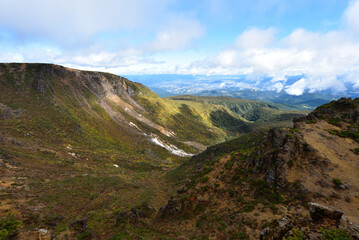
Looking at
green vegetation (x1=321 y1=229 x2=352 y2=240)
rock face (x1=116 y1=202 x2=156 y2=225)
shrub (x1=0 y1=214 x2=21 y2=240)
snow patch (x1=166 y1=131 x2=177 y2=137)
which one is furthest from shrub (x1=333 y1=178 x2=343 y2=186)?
snow patch (x1=166 y1=131 x2=177 y2=137)

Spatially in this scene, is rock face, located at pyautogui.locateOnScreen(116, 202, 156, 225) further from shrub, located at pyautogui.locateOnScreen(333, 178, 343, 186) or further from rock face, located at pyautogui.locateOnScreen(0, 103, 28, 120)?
rock face, located at pyautogui.locateOnScreen(0, 103, 28, 120)

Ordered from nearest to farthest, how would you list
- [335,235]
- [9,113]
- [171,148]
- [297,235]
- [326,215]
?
1. [335,235]
2. [297,235]
3. [326,215]
4. [9,113]
5. [171,148]

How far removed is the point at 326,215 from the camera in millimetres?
10898

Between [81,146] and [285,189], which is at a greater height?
[285,189]

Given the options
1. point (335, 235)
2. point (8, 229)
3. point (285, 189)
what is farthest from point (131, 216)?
point (335, 235)

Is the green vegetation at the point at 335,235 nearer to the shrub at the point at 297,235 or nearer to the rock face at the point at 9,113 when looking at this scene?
the shrub at the point at 297,235

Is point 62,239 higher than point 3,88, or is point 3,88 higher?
point 3,88

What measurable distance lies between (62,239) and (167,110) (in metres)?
174

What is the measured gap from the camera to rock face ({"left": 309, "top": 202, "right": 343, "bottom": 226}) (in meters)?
10.6

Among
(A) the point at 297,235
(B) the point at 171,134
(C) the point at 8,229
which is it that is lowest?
(B) the point at 171,134

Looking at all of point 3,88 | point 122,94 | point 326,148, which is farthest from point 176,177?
point 122,94

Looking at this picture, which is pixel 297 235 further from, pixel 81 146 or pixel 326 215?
pixel 81 146

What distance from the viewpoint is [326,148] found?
2155 centimetres

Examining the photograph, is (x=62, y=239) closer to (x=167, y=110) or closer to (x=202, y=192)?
(x=202, y=192)
